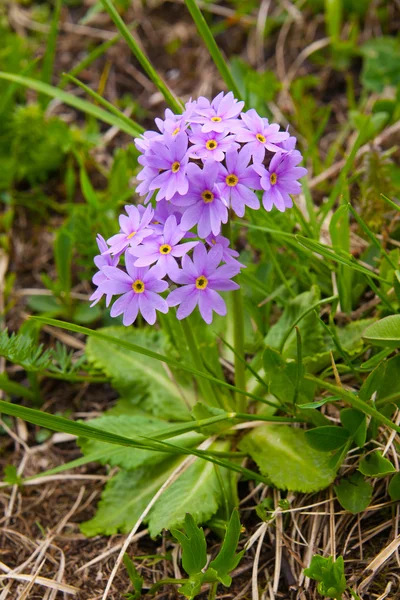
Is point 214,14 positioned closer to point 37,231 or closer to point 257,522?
point 37,231

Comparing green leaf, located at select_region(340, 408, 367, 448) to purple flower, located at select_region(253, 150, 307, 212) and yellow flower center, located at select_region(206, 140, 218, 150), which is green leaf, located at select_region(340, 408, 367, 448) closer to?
purple flower, located at select_region(253, 150, 307, 212)

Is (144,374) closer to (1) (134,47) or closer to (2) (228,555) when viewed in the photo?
(2) (228,555)

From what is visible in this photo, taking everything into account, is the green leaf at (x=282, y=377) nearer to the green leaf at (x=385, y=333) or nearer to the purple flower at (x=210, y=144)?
the green leaf at (x=385, y=333)

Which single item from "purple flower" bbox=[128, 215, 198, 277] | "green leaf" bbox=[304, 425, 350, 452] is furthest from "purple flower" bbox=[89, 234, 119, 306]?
"green leaf" bbox=[304, 425, 350, 452]

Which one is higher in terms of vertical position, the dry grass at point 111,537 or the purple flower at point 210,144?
the purple flower at point 210,144

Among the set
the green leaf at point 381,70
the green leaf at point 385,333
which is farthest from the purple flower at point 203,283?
the green leaf at point 381,70

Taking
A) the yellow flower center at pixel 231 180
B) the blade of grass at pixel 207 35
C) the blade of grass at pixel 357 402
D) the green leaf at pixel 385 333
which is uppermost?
the blade of grass at pixel 207 35

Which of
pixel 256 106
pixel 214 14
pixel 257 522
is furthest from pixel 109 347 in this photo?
pixel 214 14

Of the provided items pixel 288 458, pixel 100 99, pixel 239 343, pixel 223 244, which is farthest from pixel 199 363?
pixel 100 99
